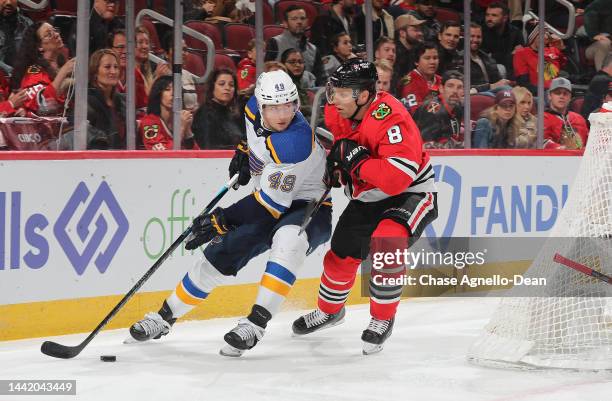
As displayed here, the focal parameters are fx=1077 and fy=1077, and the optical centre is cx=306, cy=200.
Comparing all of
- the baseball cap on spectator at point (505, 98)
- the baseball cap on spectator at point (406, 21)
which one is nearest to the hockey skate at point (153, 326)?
the baseball cap on spectator at point (406, 21)

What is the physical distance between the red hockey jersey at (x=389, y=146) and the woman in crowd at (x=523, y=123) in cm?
260

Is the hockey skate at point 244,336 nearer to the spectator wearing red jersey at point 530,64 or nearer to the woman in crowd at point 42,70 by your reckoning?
the woman in crowd at point 42,70

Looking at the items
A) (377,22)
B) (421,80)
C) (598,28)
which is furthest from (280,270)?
(598,28)

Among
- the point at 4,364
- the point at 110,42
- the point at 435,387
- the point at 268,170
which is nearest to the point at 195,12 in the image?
the point at 110,42

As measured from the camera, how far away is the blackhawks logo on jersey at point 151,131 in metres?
4.82

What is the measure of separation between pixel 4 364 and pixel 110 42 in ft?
5.16

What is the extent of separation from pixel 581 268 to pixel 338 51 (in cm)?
233

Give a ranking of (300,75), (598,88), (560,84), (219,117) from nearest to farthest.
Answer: (219,117)
(300,75)
(560,84)
(598,88)

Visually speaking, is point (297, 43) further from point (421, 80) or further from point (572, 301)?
point (572, 301)

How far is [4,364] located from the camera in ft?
12.3

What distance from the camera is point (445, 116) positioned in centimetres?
621

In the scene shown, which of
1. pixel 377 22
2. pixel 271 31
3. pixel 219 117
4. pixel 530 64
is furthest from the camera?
pixel 530 64

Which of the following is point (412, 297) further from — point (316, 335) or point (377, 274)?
point (377, 274)

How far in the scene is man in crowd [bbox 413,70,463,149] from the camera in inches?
238
